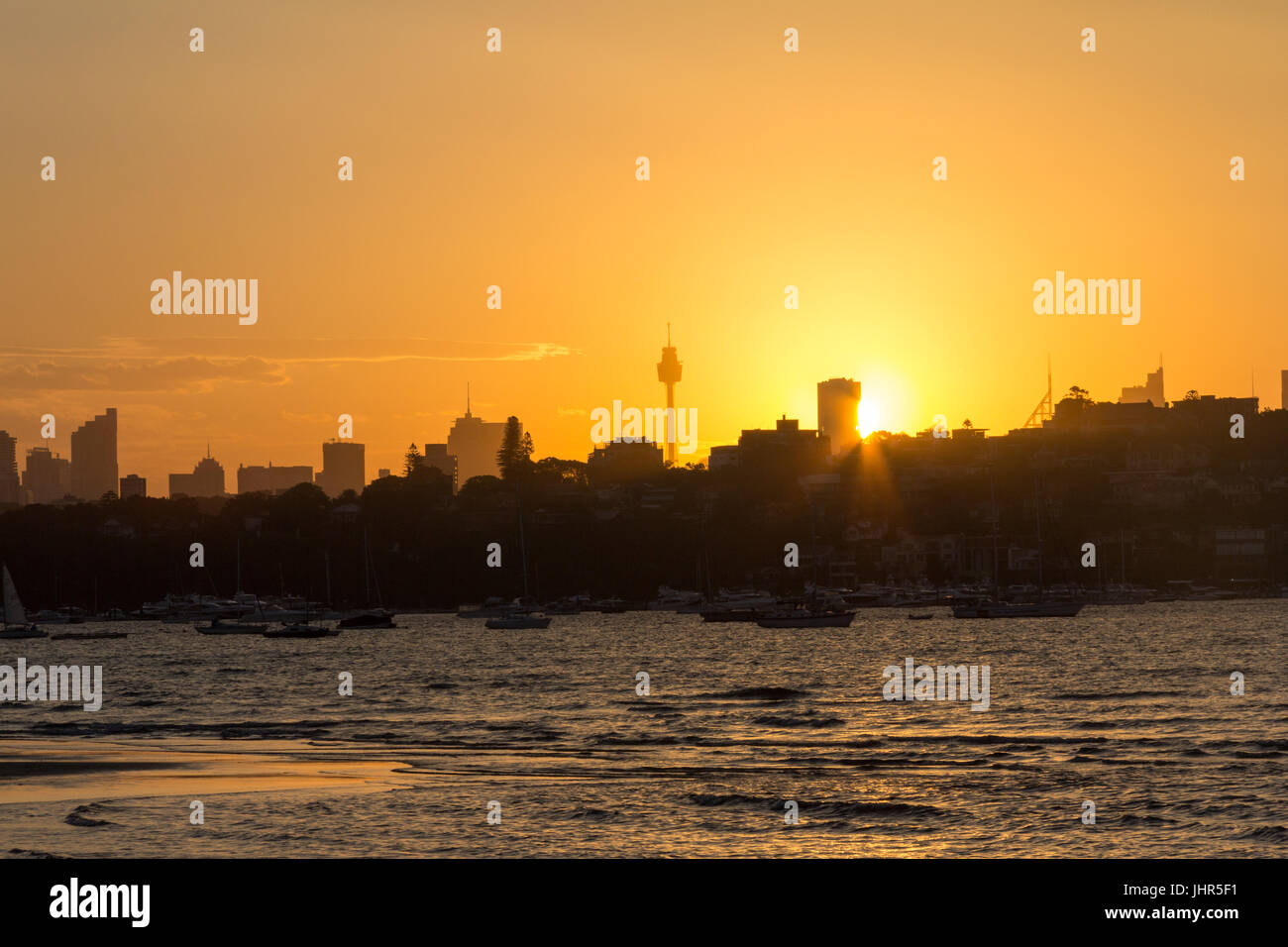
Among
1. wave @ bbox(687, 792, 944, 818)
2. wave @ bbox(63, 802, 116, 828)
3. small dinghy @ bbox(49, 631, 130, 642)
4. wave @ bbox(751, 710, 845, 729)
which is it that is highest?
wave @ bbox(63, 802, 116, 828)

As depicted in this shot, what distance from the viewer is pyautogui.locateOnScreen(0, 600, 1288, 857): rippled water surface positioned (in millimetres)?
21719

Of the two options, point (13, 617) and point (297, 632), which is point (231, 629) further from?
point (13, 617)

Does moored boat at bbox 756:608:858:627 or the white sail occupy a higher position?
the white sail

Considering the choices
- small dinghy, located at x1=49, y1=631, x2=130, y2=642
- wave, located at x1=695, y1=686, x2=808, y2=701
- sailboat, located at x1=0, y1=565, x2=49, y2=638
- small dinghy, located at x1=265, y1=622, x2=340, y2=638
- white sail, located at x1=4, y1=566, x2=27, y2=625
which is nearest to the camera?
wave, located at x1=695, y1=686, x2=808, y2=701

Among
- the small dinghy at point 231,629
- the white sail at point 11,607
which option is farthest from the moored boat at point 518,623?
the white sail at point 11,607

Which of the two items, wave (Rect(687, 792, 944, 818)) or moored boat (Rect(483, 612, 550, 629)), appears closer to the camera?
wave (Rect(687, 792, 944, 818))

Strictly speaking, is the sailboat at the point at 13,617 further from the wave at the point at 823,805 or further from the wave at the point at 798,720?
the wave at the point at 823,805

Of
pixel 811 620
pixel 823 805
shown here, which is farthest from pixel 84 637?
pixel 823 805

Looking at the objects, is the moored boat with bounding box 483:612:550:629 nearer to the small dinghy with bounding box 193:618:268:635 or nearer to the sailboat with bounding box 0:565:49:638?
the small dinghy with bounding box 193:618:268:635

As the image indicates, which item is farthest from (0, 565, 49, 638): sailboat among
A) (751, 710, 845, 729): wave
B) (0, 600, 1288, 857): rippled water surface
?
(751, 710, 845, 729): wave

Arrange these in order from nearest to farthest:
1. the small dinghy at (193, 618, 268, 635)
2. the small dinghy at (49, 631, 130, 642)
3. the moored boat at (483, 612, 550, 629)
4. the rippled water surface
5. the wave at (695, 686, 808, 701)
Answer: the rippled water surface → the wave at (695, 686, 808, 701) → the small dinghy at (193, 618, 268, 635) → the moored boat at (483, 612, 550, 629) → the small dinghy at (49, 631, 130, 642)
